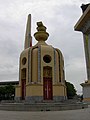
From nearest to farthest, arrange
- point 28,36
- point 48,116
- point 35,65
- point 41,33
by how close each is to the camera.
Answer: point 48,116 < point 35,65 < point 41,33 < point 28,36

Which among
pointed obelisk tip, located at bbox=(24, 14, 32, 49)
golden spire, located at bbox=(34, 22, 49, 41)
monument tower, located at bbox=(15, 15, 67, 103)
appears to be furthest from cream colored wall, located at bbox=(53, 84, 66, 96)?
pointed obelisk tip, located at bbox=(24, 14, 32, 49)

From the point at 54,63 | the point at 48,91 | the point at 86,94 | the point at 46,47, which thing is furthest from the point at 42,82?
the point at 86,94

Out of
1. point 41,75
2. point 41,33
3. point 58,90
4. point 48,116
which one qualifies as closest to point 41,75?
point 41,75

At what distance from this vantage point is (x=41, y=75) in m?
27.1

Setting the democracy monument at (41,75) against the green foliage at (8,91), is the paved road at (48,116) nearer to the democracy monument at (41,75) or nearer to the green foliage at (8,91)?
the democracy monument at (41,75)

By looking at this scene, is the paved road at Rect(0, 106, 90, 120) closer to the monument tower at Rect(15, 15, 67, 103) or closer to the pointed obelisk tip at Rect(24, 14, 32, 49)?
the monument tower at Rect(15, 15, 67, 103)

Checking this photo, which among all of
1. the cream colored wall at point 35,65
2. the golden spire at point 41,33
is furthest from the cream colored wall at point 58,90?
the golden spire at point 41,33

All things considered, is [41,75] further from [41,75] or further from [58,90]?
[58,90]

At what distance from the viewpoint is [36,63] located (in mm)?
27875

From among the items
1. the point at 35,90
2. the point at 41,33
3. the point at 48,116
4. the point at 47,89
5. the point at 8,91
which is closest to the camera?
the point at 48,116

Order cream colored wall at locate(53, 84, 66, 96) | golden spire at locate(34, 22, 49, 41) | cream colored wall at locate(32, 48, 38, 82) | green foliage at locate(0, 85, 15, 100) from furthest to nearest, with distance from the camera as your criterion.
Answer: green foliage at locate(0, 85, 15, 100) < golden spire at locate(34, 22, 49, 41) < cream colored wall at locate(32, 48, 38, 82) < cream colored wall at locate(53, 84, 66, 96)

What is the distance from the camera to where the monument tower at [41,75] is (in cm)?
2644

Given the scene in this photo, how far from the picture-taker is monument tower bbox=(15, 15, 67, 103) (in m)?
26.4

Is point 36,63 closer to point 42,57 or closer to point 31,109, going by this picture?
point 42,57
